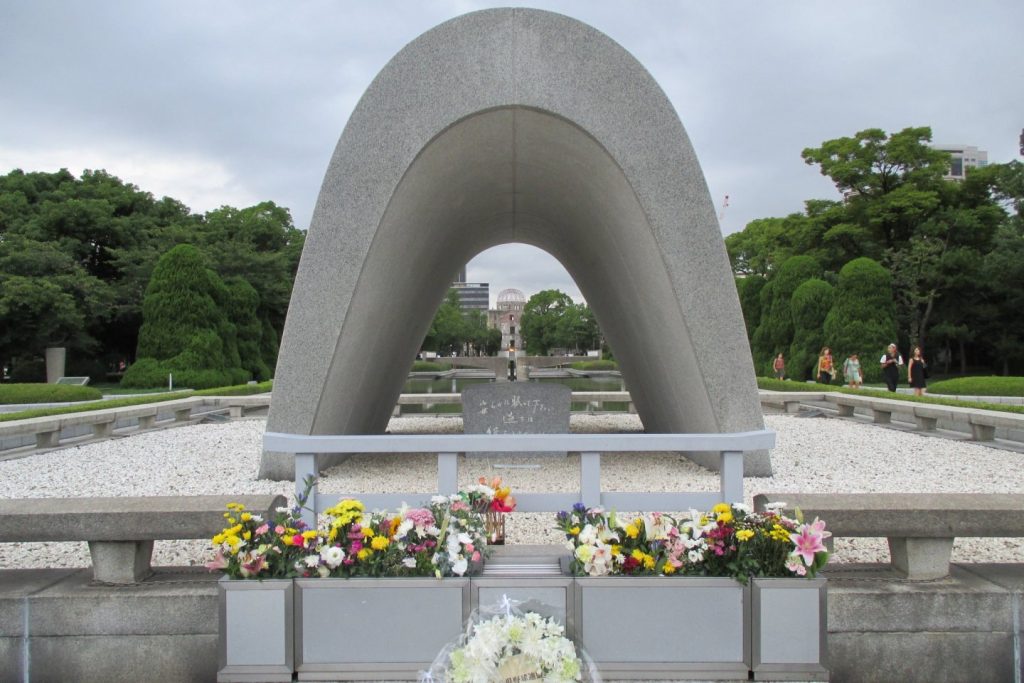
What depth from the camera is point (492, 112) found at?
6949 millimetres

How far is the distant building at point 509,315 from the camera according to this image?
95400mm

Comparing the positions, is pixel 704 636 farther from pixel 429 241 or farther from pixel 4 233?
pixel 4 233

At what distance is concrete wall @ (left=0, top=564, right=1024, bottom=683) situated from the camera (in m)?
3.32

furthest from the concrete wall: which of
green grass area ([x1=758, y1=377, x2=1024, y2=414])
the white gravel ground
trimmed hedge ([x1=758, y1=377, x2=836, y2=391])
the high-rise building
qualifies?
the high-rise building

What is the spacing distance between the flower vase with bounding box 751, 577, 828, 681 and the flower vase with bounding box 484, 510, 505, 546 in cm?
146

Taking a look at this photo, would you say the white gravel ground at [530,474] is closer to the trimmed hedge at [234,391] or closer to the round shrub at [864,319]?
the trimmed hedge at [234,391]

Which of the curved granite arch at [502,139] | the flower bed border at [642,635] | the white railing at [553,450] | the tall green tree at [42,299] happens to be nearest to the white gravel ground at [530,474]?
the curved granite arch at [502,139]

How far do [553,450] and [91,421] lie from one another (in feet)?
33.4

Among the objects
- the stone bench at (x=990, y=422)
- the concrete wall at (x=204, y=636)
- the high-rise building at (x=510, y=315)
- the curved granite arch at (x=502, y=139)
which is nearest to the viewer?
the concrete wall at (x=204, y=636)

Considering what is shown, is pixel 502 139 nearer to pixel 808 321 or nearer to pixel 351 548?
pixel 351 548

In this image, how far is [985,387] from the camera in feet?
58.6

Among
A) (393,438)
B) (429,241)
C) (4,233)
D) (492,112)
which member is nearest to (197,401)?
(429,241)

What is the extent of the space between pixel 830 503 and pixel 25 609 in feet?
12.6

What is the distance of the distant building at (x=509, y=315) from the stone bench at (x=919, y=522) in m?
85.3
